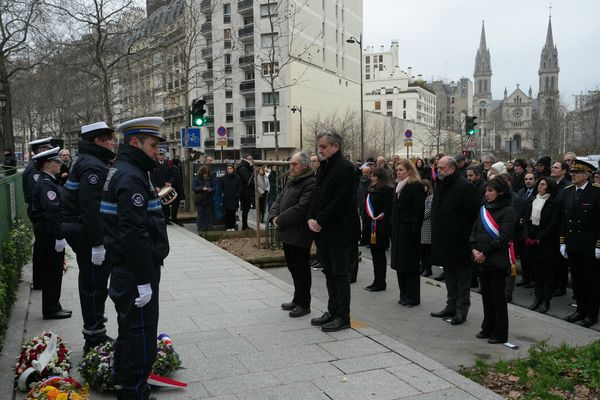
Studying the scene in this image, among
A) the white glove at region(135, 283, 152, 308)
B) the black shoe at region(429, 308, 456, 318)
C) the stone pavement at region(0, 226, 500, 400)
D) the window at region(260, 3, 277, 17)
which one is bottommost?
the black shoe at region(429, 308, 456, 318)

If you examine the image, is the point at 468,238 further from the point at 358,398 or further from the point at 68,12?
the point at 68,12

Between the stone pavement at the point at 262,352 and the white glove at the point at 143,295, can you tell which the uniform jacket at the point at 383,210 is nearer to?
the stone pavement at the point at 262,352

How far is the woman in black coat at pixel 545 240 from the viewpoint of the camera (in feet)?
26.2

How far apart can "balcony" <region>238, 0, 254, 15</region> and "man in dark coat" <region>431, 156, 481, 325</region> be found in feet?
183

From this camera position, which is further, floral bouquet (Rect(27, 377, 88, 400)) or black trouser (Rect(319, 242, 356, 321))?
black trouser (Rect(319, 242, 356, 321))

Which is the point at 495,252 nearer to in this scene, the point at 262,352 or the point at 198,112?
the point at 262,352

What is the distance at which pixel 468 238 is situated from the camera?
6.96 meters

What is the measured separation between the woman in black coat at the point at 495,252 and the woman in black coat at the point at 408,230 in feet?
4.19

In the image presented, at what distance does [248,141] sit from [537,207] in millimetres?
53926

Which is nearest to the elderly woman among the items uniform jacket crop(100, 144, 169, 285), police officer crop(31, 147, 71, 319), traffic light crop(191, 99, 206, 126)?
police officer crop(31, 147, 71, 319)

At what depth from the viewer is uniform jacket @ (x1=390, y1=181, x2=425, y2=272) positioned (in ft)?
25.3

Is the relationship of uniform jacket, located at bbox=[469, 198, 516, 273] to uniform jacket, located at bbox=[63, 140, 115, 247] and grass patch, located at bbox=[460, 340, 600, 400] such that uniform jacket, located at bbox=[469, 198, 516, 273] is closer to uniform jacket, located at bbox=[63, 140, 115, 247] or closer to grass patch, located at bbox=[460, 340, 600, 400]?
Answer: grass patch, located at bbox=[460, 340, 600, 400]

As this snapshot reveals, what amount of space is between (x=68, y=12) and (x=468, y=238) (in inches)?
783

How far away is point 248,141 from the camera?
200ft
